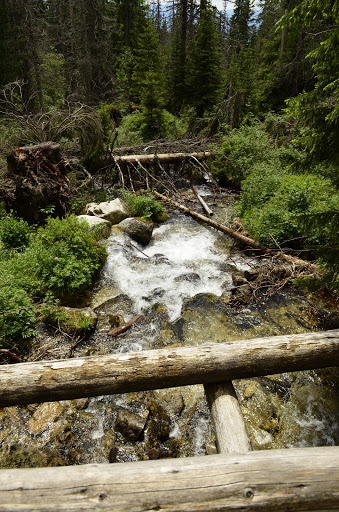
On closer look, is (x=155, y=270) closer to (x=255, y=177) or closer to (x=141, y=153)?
(x=255, y=177)

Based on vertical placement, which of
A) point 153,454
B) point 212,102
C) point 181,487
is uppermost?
point 212,102

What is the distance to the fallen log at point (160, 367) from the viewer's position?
2748mm

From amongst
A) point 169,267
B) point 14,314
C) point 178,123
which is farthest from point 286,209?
point 178,123

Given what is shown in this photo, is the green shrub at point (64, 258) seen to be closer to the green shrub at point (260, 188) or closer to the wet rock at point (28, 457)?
the wet rock at point (28, 457)

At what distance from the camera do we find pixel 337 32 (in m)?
2.98

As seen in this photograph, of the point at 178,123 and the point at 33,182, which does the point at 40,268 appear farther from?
the point at 178,123

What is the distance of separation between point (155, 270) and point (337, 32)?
18.8 ft

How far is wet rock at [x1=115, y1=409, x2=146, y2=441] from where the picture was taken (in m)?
3.65

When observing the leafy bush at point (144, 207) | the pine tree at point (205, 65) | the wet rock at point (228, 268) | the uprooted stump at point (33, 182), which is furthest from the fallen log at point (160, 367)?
the pine tree at point (205, 65)

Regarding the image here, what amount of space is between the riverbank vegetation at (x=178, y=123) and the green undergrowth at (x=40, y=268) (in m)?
0.03

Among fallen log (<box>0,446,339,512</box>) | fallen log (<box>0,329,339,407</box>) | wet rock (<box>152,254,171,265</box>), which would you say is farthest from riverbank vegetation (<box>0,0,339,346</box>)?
fallen log (<box>0,446,339,512</box>)

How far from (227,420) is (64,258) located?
4624mm

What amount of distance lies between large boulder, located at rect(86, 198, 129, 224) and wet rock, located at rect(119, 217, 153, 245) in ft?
2.14

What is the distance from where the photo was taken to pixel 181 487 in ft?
6.31
